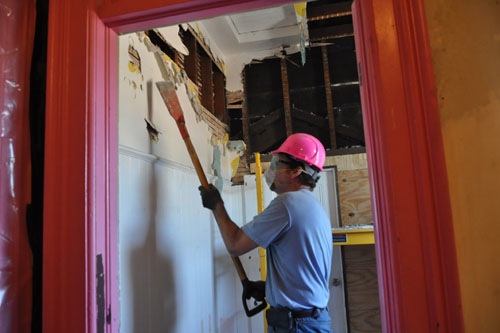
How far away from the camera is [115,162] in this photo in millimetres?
852

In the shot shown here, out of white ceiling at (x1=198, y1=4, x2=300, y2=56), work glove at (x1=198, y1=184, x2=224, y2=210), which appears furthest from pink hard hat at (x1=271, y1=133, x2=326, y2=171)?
white ceiling at (x1=198, y1=4, x2=300, y2=56)

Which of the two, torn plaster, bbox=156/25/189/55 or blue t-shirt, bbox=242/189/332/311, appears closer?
blue t-shirt, bbox=242/189/332/311

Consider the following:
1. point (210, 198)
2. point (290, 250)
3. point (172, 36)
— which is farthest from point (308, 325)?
point (172, 36)

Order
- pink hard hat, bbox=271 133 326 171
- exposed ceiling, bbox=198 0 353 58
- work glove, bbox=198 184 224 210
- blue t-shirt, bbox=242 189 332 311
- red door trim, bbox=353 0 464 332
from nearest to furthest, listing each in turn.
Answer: red door trim, bbox=353 0 464 332 → blue t-shirt, bbox=242 189 332 311 → work glove, bbox=198 184 224 210 → pink hard hat, bbox=271 133 326 171 → exposed ceiling, bbox=198 0 353 58

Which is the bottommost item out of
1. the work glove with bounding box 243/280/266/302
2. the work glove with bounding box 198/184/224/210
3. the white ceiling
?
the work glove with bounding box 243/280/266/302

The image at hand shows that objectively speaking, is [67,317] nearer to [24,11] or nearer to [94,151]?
[94,151]

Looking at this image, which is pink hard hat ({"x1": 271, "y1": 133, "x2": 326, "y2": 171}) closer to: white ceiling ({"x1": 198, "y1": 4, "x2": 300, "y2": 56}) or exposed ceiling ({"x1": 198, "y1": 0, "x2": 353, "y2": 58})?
exposed ceiling ({"x1": 198, "y1": 0, "x2": 353, "y2": 58})

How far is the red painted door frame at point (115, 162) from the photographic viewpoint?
606mm

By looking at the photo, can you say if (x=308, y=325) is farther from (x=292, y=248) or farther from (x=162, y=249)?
(x=162, y=249)

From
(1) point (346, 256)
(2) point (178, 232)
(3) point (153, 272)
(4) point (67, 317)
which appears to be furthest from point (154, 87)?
(1) point (346, 256)

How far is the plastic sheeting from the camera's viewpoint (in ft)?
2.33

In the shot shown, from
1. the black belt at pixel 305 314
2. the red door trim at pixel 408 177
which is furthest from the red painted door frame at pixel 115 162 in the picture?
the black belt at pixel 305 314

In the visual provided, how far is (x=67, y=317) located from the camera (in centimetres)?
74

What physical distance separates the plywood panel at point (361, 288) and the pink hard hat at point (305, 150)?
4.13 feet
